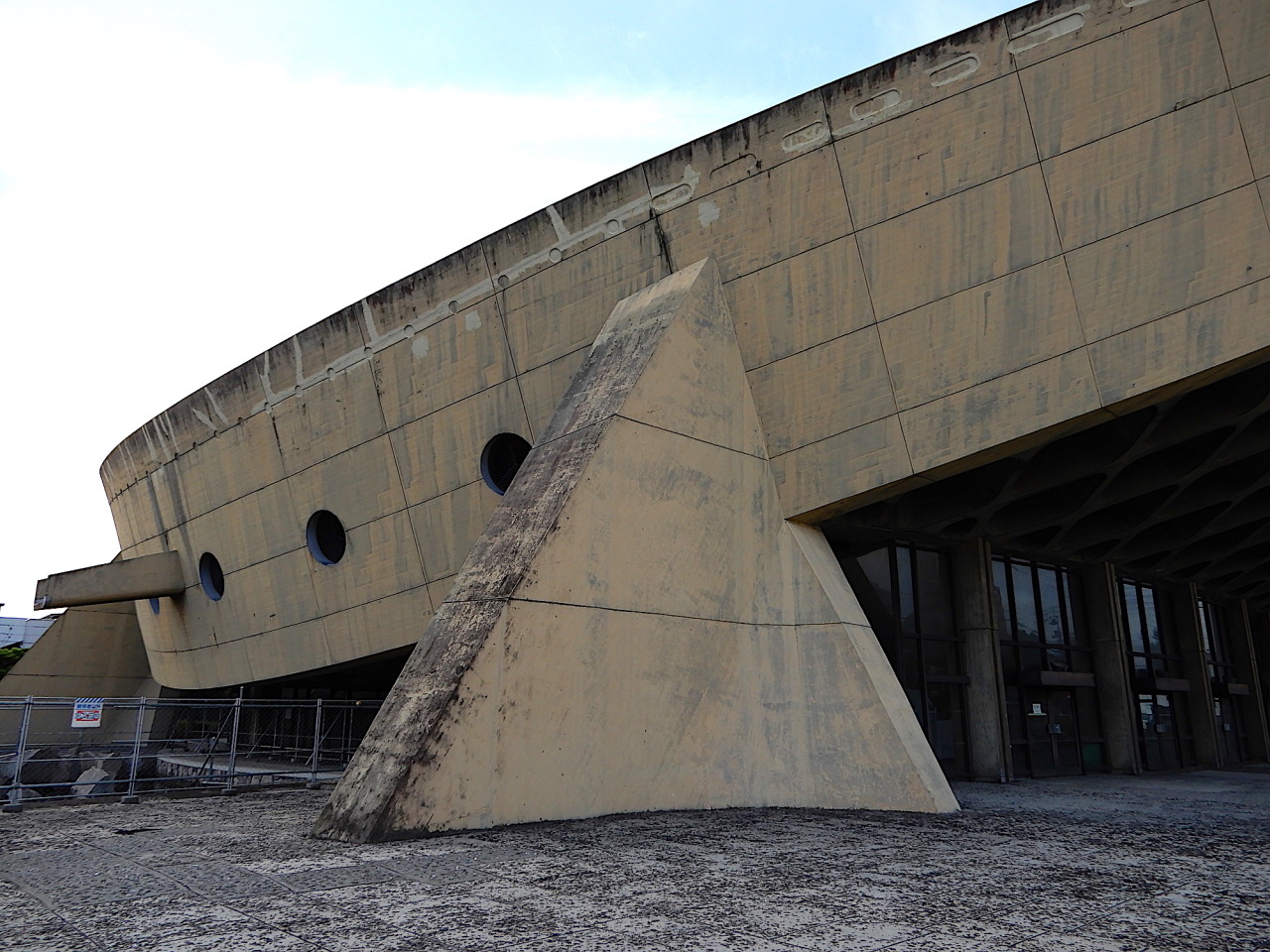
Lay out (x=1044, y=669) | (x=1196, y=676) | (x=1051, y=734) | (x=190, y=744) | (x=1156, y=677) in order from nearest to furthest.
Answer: (x=1051, y=734)
(x=1044, y=669)
(x=1156, y=677)
(x=1196, y=676)
(x=190, y=744)

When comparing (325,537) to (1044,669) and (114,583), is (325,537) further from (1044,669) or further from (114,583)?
(1044,669)

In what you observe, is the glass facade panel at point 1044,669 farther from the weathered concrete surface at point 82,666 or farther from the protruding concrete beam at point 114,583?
the weathered concrete surface at point 82,666

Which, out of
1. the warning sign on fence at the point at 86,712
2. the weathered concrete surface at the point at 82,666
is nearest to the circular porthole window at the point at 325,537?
the warning sign on fence at the point at 86,712

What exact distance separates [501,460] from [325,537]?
5.42 m

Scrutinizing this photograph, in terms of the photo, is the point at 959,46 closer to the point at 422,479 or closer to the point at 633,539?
the point at 633,539

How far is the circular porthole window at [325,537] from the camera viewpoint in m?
18.8

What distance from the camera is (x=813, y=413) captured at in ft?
40.1

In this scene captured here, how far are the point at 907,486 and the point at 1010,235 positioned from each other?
11.0 feet

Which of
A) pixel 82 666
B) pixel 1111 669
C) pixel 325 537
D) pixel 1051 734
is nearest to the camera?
pixel 1051 734

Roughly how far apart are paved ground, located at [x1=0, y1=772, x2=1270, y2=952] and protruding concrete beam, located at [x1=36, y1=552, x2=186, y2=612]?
13461 mm

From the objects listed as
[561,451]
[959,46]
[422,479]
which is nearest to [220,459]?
[422,479]

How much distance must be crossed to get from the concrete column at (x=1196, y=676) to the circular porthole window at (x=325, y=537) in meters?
19.6

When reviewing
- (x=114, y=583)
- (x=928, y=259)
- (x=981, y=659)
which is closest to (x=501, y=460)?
(x=928, y=259)

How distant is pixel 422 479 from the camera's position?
54.7 ft
